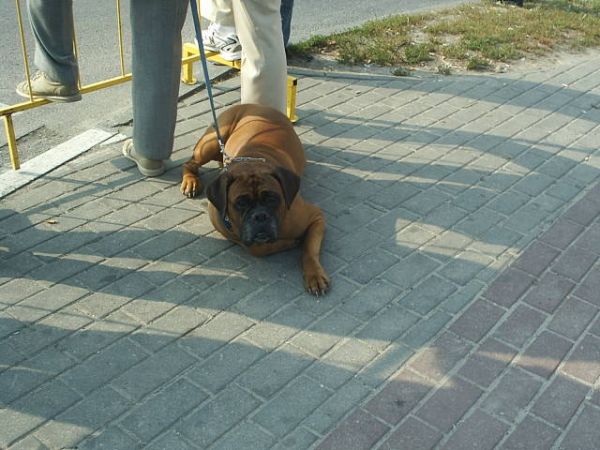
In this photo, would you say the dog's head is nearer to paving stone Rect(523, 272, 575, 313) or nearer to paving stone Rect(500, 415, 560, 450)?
paving stone Rect(523, 272, 575, 313)

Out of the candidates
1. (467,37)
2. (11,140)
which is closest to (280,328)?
(11,140)

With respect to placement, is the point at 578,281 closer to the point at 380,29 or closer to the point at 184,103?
the point at 184,103

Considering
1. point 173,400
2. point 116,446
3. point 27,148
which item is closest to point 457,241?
point 173,400

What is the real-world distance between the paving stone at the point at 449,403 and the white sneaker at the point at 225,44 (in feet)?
12.1

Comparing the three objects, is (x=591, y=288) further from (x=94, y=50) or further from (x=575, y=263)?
(x=94, y=50)

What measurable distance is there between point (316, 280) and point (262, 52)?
6.57ft

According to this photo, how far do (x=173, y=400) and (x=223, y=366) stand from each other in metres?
0.35

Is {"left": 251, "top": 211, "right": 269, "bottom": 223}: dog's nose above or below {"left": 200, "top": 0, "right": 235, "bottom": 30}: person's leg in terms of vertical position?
below

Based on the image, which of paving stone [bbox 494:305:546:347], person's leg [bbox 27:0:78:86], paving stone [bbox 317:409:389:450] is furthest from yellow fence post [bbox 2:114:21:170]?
paving stone [bbox 494:305:546:347]

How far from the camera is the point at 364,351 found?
4090 mm

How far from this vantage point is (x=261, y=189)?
4418mm

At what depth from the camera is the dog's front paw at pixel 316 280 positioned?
176 inches

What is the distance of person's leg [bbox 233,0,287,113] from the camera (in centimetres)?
540

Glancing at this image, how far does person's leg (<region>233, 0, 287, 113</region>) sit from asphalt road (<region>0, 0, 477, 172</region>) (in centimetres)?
149
